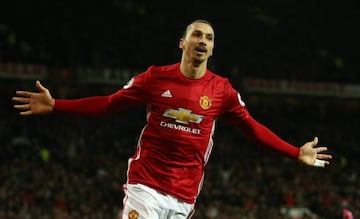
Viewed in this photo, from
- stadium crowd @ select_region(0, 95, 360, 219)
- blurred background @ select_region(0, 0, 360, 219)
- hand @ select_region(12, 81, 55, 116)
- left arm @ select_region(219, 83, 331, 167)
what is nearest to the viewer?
hand @ select_region(12, 81, 55, 116)

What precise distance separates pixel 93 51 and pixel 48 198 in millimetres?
8242

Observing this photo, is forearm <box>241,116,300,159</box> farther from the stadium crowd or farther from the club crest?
the stadium crowd

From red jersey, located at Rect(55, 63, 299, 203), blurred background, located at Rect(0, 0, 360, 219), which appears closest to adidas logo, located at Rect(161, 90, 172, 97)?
red jersey, located at Rect(55, 63, 299, 203)

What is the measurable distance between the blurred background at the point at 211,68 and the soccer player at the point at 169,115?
9628 mm

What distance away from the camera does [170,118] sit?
4.85 metres

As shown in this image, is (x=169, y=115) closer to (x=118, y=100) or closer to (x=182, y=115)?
(x=182, y=115)

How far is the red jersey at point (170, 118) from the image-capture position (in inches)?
191

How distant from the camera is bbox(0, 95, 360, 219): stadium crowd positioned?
1536cm

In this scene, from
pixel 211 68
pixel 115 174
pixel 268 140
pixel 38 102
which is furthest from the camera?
pixel 211 68

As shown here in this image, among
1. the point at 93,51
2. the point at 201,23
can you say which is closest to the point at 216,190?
the point at 93,51

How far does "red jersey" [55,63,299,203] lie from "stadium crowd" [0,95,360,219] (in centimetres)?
885

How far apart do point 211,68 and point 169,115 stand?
17.6m

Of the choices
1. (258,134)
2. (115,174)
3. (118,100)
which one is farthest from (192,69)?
(115,174)

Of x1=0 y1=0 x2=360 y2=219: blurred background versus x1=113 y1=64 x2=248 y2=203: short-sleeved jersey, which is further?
x1=0 y1=0 x2=360 y2=219: blurred background
